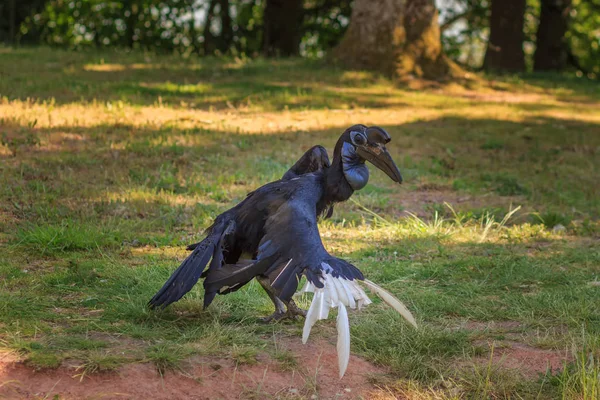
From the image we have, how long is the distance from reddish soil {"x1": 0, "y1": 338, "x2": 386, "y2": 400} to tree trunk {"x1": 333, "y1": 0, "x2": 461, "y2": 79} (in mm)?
9347

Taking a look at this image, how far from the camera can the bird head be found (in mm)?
5535

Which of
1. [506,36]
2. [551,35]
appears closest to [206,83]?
[506,36]

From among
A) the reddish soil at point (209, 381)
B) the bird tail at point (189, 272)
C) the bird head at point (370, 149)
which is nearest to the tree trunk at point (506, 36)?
the bird head at point (370, 149)

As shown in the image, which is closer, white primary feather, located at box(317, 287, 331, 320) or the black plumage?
white primary feather, located at box(317, 287, 331, 320)

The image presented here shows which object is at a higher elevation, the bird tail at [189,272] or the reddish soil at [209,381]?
the bird tail at [189,272]

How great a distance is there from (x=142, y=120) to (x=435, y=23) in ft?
18.4

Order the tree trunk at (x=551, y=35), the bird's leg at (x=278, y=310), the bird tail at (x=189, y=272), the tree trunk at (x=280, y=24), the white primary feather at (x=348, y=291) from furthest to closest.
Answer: the tree trunk at (x=551, y=35)
the tree trunk at (x=280, y=24)
the bird's leg at (x=278, y=310)
the bird tail at (x=189, y=272)
the white primary feather at (x=348, y=291)

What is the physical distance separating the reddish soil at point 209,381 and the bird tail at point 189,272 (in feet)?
1.58

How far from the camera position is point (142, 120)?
35.3 feet

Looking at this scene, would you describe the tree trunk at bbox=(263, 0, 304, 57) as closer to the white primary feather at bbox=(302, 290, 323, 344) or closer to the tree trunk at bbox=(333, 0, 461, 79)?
the tree trunk at bbox=(333, 0, 461, 79)

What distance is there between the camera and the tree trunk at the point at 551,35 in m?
20.5

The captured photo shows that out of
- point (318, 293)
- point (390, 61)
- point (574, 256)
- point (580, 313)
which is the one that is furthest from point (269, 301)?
point (390, 61)

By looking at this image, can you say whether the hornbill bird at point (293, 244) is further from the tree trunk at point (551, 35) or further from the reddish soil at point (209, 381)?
the tree trunk at point (551, 35)

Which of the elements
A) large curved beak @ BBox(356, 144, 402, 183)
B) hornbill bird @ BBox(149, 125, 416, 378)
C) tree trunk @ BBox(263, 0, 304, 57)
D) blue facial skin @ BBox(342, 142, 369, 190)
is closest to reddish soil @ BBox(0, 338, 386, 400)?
hornbill bird @ BBox(149, 125, 416, 378)
